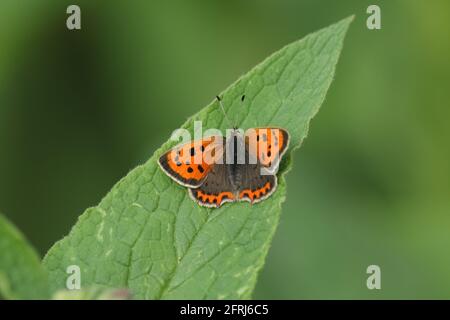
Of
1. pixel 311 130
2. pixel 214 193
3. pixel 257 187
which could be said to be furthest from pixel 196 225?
pixel 311 130

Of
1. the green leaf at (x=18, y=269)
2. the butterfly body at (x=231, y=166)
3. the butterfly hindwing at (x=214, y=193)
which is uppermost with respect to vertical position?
the butterfly body at (x=231, y=166)

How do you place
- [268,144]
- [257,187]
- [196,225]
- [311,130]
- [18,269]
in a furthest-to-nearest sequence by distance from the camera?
[311,130]
[268,144]
[257,187]
[196,225]
[18,269]

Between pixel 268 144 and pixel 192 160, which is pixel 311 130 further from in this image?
pixel 268 144

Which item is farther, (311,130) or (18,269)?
(311,130)

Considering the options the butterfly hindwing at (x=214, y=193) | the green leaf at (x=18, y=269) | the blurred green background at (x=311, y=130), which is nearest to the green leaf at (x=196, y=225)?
the butterfly hindwing at (x=214, y=193)

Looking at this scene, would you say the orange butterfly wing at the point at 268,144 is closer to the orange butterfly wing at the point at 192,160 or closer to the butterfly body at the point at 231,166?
the butterfly body at the point at 231,166

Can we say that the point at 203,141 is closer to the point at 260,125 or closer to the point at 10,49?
the point at 260,125
